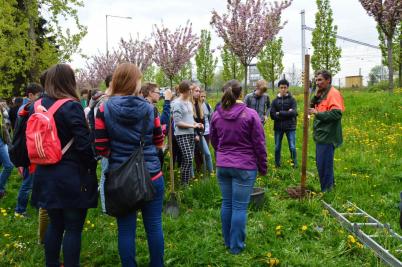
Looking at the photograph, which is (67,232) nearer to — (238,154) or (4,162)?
(238,154)

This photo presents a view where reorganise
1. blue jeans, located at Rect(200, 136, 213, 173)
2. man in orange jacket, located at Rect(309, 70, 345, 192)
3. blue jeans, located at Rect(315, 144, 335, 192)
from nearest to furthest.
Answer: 1. man in orange jacket, located at Rect(309, 70, 345, 192)
2. blue jeans, located at Rect(315, 144, 335, 192)
3. blue jeans, located at Rect(200, 136, 213, 173)

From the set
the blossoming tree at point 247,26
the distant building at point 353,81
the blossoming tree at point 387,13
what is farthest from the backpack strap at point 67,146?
the distant building at point 353,81

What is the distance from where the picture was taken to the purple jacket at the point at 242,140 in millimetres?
4039

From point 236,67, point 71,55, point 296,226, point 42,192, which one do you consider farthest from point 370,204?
point 236,67

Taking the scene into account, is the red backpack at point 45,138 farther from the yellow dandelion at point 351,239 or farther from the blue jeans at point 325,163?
the blue jeans at point 325,163

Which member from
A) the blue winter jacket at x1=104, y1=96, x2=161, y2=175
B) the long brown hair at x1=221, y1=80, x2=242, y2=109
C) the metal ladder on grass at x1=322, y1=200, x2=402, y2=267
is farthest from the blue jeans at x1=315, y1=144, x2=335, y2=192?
the blue winter jacket at x1=104, y1=96, x2=161, y2=175

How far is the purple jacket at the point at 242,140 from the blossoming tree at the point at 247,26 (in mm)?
9849

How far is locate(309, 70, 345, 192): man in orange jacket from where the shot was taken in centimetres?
573

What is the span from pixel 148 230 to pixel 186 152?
313cm

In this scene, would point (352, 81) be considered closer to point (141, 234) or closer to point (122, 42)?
point (122, 42)

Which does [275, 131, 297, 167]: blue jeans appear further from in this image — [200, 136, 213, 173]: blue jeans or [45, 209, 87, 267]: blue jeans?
[45, 209, 87, 267]: blue jeans

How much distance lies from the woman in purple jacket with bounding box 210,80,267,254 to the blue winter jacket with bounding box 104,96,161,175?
109 centimetres

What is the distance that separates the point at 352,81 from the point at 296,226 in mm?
51539

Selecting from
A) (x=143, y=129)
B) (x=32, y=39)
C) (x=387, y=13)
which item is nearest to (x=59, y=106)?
(x=143, y=129)
